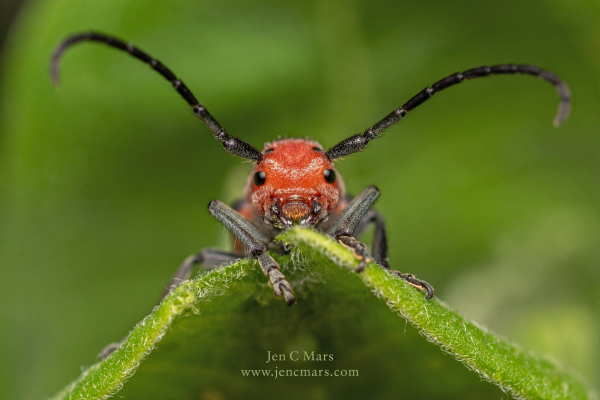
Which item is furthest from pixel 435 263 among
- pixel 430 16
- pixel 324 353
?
pixel 324 353

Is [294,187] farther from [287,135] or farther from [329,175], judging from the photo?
[287,135]

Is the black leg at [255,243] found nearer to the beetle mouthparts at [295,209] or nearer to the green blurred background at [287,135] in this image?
the beetle mouthparts at [295,209]

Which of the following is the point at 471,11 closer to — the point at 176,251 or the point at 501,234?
the point at 501,234

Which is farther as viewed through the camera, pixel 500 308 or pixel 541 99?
pixel 541 99

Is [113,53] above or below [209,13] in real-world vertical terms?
below

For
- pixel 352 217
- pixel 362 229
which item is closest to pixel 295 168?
pixel 352 217

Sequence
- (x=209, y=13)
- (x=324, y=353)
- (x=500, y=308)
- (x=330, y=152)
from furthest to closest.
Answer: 1. (x=209, y=13)
2. (x=500, y=308)
3. (x=330, y=152)
4. (x=324, y=353)
